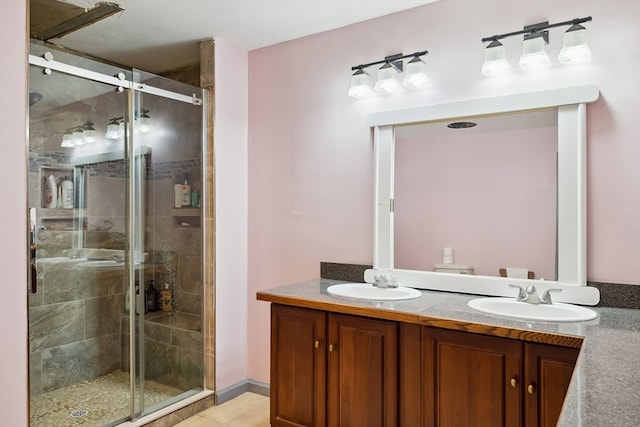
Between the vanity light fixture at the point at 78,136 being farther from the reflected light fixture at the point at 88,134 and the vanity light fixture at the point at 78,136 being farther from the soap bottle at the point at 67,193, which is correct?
the soap bottle at the point at 67,193

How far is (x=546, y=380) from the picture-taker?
1590 millimetres

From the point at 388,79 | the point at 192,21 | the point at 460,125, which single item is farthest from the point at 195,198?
the point at 460,125

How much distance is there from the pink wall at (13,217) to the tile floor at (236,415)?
3.35 ft

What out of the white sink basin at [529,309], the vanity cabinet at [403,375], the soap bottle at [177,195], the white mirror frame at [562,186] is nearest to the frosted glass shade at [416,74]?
the white mirror frame at [562,186]

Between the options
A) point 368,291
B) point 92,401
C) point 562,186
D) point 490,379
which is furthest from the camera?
point 92,401

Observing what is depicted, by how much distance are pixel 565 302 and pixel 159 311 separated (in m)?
2.29

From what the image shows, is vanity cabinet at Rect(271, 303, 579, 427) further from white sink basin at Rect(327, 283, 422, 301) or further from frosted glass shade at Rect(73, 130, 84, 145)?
frosted glass shade at Rect(73, 130, 84, 145)

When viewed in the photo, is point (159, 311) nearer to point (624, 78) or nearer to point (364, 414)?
point (364, 414)

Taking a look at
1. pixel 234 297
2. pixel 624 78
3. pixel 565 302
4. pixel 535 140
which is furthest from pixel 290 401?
pixel 624 78

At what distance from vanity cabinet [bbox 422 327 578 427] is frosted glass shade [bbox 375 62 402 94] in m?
1.36

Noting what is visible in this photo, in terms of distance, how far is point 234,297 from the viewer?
10.0ft

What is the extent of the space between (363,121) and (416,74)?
16.8 inches

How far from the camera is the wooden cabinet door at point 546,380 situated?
1.55m

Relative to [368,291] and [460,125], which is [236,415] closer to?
[368,291]
